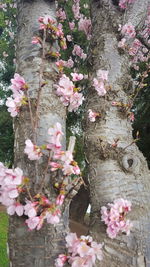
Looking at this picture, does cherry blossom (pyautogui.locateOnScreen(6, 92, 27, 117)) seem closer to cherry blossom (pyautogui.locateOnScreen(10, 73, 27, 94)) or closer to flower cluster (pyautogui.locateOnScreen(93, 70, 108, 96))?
cherry blossom (pyautogui.locateOnScreen(10, 73, 27, 94))

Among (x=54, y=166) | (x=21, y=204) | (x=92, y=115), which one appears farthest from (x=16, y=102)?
(x=92, y=115)

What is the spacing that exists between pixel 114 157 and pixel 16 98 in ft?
2.35

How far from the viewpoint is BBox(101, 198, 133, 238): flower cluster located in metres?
1.33

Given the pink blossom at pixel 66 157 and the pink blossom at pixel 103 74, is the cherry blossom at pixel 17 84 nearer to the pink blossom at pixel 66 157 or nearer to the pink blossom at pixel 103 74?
the pink blossom at pixel 66 157

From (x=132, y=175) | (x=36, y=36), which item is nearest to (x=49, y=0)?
(x=36, y=36)

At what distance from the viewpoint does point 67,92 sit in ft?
4.93

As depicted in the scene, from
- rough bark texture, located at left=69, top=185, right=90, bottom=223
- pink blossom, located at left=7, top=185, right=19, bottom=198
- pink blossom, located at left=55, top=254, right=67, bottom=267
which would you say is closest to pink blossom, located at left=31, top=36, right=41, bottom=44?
pink blossom, located at left=7, top=185, right=19, bottom=198

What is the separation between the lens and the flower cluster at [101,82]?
1.99 m

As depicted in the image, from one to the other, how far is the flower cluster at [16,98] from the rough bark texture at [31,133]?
0.04m

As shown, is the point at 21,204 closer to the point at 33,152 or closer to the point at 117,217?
the point at 33,152

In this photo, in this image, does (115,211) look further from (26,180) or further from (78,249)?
(26,180)

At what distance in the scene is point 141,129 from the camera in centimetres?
879

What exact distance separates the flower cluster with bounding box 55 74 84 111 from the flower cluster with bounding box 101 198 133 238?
617mm

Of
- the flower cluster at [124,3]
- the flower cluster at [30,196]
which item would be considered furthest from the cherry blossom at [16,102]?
the flower cluster at [124,3]
